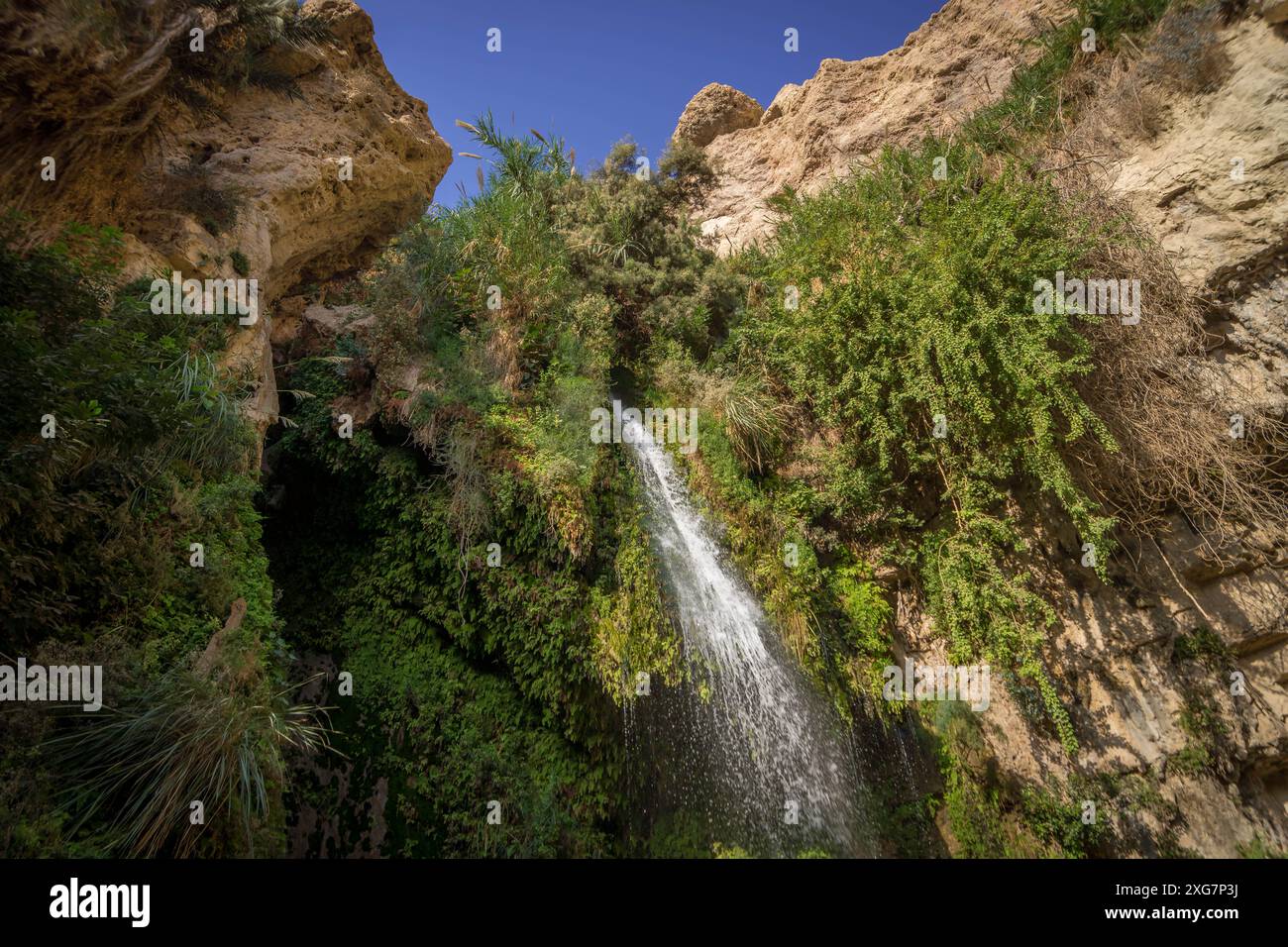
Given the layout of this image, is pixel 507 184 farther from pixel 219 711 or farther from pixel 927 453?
pixel 219 711

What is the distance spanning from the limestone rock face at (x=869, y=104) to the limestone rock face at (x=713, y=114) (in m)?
0.91

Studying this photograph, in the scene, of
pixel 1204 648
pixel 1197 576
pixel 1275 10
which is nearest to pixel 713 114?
pixel 1275 10

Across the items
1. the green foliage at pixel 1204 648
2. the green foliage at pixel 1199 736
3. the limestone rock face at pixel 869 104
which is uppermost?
the limestone rock face at pixel 869 104

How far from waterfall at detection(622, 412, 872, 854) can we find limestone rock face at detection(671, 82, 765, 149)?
13.8m

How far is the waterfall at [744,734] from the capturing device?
19.4 ft

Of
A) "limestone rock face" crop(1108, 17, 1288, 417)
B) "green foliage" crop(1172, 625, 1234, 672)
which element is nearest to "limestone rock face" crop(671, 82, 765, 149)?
"limestone rock face" crop(1108, 17, 1288, 417)

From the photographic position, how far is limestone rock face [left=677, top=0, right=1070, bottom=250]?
1130cm

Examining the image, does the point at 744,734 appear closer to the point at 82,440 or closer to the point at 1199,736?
the point at 1199,736

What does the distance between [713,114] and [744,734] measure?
1668 cm

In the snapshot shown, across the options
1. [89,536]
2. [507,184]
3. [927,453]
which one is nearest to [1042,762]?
[927,453]

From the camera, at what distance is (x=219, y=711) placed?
3654mm

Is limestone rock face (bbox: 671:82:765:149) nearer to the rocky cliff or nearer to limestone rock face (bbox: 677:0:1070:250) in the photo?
limestone rock face (bbox: 677:0:1070:250)

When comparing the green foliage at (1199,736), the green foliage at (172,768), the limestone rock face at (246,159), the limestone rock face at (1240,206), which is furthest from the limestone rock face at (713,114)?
the green foliage at (172,768)

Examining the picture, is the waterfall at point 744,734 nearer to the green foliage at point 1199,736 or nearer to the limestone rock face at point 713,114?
the green foliage at point 1199,736
